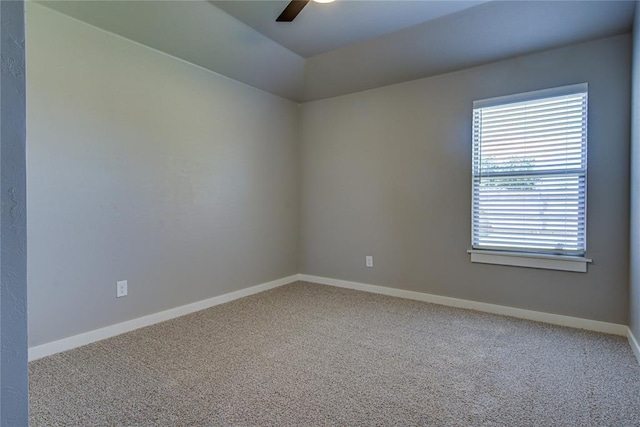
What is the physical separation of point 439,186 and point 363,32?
5.39 feet

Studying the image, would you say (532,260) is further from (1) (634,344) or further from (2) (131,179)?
(2) (131,179)

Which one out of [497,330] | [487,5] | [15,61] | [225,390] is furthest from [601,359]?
[15,61]

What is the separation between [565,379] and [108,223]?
322cm

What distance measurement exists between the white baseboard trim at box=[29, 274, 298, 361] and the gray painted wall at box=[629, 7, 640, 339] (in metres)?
3.28

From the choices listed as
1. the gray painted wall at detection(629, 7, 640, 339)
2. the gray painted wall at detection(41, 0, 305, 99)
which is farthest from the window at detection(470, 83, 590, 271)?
the gray painted wall at detection(41, 0, 305, 99)

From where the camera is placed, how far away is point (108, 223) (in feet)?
8.56

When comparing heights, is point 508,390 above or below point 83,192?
below

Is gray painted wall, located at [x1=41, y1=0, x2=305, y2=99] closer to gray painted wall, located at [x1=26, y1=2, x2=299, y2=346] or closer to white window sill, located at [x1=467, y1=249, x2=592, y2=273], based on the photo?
gray painted wall, located at [x1=26, y1=2, x2=299, y2=346]

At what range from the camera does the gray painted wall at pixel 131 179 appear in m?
2.29

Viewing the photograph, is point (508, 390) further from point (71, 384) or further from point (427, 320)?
point (71, 384)

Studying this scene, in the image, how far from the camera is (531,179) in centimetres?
304

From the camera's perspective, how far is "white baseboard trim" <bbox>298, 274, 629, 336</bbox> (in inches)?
108

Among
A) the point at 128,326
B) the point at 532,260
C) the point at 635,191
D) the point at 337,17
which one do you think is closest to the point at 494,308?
the point at 532,260

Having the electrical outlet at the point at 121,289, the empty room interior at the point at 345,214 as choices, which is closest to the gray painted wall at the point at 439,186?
the empty room interior at the point at 345,214
